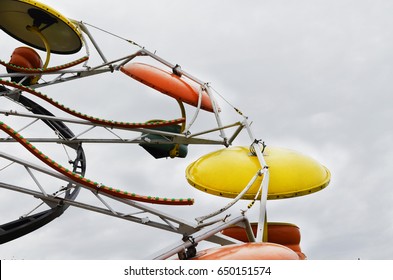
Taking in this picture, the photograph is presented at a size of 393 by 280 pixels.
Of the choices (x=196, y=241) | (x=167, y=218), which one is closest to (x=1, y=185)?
(x=167, y=218)

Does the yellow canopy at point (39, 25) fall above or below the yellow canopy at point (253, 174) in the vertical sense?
above

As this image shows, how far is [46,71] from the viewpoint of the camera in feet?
46.9

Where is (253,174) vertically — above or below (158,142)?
below

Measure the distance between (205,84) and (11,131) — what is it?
6491 mm

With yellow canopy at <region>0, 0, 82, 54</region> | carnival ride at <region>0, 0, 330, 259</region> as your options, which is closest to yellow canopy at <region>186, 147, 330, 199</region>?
carnival ride at <region>0, 0, 330, 259</region>

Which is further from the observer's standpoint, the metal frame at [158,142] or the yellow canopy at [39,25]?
the yellow canopy at [39,25]

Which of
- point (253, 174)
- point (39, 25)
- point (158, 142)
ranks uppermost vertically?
point (39, 25)

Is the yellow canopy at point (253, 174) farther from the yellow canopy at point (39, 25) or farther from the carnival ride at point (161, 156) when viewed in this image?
the yellow canopy at point (39, 25)

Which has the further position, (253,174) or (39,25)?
(39,25)

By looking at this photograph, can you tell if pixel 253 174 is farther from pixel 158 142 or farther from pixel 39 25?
pixel 39 25

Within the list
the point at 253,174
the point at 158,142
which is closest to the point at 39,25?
the point at 158,142

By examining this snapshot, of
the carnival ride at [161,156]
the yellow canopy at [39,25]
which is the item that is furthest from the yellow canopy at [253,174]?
the yellow canopy at [39,25]

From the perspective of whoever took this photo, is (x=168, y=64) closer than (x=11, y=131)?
No

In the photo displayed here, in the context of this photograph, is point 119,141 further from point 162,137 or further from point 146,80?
point 146,80
